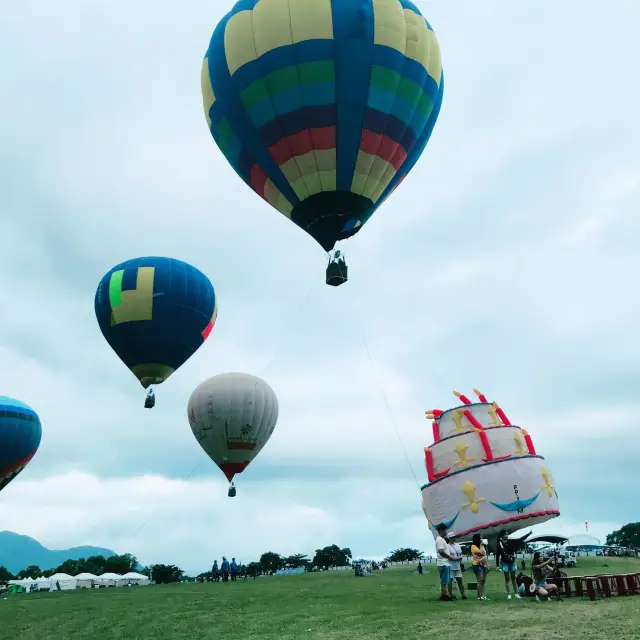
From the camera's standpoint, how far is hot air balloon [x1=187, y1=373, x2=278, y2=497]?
38062 millimetres

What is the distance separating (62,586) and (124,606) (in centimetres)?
4773

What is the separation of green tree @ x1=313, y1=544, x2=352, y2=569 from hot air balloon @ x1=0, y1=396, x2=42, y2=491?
55.6 metres

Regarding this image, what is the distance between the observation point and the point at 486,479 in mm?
22453

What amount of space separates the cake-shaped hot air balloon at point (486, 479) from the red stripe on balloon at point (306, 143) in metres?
12.6

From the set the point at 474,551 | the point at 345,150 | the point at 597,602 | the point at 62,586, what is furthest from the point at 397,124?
the point at 62,586

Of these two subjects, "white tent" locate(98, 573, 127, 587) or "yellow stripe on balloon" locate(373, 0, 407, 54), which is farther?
"white tent" locate(98, 573, 127, 587)

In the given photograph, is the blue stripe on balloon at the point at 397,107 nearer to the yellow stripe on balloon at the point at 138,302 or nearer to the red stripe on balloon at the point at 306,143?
the red stripe on balloon at the point at 306,143

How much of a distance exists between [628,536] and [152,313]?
115079 millimetres

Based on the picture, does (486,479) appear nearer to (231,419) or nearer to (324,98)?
(324,98)

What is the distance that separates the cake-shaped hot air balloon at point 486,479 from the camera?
22.2 m

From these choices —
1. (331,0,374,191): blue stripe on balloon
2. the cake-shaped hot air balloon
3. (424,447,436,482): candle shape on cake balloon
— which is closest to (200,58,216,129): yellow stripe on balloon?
(331,0,374,191): blue stripe on balloon

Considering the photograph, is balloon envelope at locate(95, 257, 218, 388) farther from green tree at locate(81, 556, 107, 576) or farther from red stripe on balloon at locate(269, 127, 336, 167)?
green tree at locate(81, 556, 107, 576)

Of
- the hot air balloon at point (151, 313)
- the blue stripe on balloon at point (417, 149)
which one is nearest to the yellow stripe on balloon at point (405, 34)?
the blue stripe on balloon at point (417, 149)

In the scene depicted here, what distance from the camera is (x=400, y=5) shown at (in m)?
20.1
